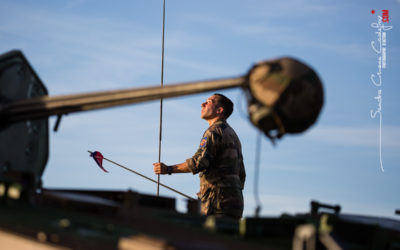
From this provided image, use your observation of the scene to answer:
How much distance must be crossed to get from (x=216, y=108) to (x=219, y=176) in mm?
1224

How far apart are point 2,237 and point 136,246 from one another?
100 centimetres

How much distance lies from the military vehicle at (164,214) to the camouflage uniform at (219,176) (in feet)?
7.00

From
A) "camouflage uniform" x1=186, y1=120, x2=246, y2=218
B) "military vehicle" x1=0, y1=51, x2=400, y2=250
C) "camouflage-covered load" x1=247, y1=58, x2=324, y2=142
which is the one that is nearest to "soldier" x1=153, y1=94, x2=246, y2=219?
"camouflage uniform" x1=186, y1=120, x2=246, y2=218

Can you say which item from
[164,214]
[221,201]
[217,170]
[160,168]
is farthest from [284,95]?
[160,168]

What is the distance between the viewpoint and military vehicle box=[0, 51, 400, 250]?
3.99 meters

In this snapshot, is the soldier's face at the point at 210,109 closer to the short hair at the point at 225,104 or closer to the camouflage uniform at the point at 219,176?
the short hair at the point at 225,104

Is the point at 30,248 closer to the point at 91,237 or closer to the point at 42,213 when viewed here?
the point at 91,237

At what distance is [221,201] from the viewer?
8.85m

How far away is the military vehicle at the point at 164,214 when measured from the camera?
3.99m

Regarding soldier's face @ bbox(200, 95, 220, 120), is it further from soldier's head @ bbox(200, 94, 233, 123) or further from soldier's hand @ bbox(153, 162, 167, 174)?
soldier's hand @ bbox(153, 162, 167, 174)

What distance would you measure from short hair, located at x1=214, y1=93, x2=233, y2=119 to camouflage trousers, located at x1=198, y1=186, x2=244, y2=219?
4.41ft

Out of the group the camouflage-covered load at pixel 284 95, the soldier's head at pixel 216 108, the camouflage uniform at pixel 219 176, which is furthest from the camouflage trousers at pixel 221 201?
the camouflage-covered load at pixel 284 95

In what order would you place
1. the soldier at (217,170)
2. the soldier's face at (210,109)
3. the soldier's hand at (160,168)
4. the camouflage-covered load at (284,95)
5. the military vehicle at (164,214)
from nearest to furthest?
1. the military vehicle at (164,214)
2. the camouflage-covered load at (284,95)
3. the soldier at (217,170)
4. the soldier's hand at (160,168)
5. the soldier's face at (210,109)

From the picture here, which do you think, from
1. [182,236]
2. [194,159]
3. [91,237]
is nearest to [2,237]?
[91,237]
